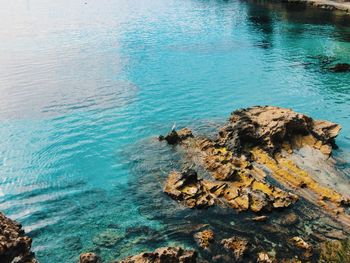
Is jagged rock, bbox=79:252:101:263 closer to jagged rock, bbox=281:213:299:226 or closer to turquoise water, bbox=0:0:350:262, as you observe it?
turquoise water, bbox=0:0:350:262

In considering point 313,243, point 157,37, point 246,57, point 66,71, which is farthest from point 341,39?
point 313,243

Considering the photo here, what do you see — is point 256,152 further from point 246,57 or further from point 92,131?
point 246,57

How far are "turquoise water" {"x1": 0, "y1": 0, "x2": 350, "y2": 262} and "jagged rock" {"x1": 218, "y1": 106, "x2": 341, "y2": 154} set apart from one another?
229 centimetres

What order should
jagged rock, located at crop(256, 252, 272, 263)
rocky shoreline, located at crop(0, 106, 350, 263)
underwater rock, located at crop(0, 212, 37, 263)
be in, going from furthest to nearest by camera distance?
rocky shoreline, located at crop(0, 106, 350, 263), jagged rock, located at crop(256, 252, 272, 263), underwater rock, located at crop(0, 212, 37, 263)

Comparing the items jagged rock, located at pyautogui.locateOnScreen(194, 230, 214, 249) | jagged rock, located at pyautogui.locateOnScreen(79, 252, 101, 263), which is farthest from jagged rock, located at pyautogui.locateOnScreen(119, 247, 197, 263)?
jagged rock, located at pyautogui.locateOnScreen(194, 230, 214, 249)

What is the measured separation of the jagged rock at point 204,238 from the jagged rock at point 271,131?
32.0 feet

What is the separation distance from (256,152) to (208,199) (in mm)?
7511

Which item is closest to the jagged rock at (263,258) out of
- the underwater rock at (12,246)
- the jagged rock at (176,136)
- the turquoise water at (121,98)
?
the turquoise water at (121,98)

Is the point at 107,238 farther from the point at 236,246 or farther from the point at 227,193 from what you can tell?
the point at 227,193

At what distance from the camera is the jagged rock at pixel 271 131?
28031mm

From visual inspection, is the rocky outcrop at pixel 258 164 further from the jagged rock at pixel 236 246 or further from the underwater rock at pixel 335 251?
the jagged rock at pixel 236 246

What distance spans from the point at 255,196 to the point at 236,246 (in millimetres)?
4583

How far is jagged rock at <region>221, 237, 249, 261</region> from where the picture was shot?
17391mm

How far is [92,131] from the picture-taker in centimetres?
3297
